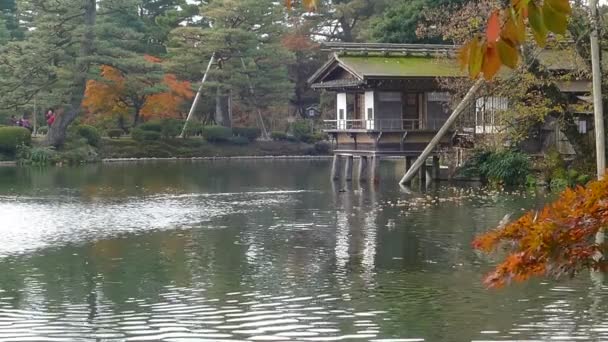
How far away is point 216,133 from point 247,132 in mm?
2557

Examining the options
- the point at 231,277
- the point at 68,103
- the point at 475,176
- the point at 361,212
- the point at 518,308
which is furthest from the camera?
the point at 68,103

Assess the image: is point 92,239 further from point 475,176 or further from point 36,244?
point 475,176

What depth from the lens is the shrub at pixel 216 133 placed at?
57.8m

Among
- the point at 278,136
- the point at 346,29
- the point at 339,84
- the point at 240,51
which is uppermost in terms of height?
the point at 346,29

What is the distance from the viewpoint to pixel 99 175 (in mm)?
41375

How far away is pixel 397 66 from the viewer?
35.9 meters

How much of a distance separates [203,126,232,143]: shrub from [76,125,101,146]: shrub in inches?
275

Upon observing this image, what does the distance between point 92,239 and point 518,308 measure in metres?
10.6

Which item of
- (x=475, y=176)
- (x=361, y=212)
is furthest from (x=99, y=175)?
(x=361, y=212)

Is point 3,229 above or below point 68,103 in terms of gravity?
below

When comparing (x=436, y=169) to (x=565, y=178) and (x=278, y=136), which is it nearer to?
(x=565, y=178)

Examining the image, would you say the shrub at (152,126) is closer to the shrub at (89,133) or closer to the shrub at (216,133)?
the shrub at (216,133)

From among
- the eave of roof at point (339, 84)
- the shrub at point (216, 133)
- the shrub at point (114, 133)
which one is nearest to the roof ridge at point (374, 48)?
the eave of roof at point (339, 84)

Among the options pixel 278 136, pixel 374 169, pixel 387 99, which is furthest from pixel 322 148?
A: pixel 374 169
